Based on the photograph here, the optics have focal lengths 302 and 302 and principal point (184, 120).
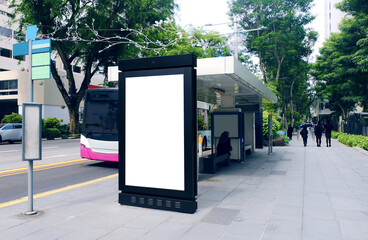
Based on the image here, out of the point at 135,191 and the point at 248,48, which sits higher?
the point at 248,48

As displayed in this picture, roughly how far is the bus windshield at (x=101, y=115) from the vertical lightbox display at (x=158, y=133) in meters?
5.23

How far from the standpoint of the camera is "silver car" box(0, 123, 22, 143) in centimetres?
2303

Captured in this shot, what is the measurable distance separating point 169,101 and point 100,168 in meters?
6.60

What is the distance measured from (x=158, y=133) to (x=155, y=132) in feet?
0.20

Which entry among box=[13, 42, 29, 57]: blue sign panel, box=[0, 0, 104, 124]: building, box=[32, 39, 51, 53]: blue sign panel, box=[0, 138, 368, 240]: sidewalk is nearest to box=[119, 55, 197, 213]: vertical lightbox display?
box=[0, 138, 368, 240]: sidewalk

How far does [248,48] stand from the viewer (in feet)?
114

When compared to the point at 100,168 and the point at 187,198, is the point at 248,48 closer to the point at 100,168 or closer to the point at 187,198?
the point at 100,168

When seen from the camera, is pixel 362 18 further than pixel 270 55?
No

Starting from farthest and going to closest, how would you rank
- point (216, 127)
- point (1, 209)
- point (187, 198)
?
point (216, 127), point (1, 209), point (187, 198)

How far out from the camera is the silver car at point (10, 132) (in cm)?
2303

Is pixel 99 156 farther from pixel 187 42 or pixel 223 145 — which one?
pixel 187 42

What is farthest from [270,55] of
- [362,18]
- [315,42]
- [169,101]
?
[169,101]

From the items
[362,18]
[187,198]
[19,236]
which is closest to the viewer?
[19,236]

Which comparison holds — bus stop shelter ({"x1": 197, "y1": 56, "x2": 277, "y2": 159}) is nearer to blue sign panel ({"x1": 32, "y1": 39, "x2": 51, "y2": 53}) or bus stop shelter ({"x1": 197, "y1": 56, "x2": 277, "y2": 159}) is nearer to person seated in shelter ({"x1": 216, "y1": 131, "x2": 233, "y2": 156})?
person seated in shelter ({"x1": 216, "y1": 131, "x2": 233, "y2": 156})
